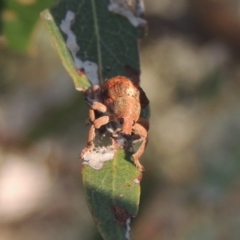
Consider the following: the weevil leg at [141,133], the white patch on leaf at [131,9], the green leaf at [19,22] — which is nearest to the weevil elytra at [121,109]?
the weevil leg at [141,133]

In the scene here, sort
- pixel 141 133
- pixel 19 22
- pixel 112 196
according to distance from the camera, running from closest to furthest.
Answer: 1. pixel 112 196
2. pixel 141 133
3. pixel 19 22

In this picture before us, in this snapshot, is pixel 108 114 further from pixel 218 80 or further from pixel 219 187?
pixel 218 80

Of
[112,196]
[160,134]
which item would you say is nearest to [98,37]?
[112,196]

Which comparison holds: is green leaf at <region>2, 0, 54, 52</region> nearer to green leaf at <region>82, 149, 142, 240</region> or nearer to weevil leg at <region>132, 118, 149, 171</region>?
weevil leg at <region>132, 118, 149, 171</region>

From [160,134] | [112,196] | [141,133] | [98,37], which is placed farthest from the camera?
[160,134]

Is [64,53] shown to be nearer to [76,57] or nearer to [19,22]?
[76,57]

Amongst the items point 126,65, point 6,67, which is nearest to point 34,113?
point 6,67
